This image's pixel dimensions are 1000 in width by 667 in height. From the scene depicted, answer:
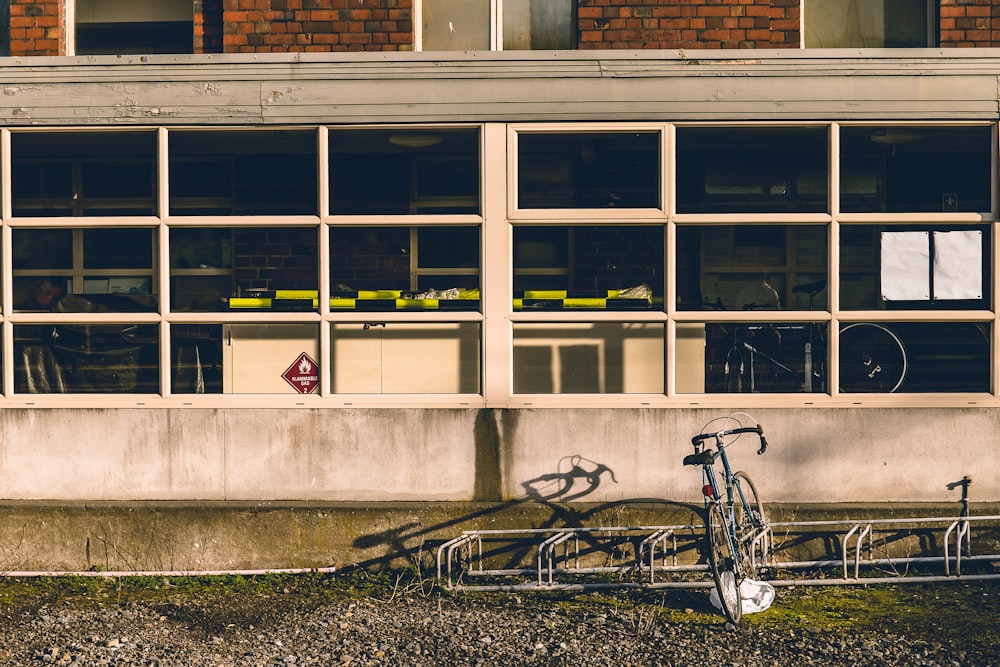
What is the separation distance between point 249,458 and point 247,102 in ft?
8.10

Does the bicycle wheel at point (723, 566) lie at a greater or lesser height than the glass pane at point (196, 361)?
lesser

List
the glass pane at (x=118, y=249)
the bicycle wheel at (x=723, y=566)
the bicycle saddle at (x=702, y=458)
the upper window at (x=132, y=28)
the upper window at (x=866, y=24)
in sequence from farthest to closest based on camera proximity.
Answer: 1. the glass pane at (x=118, y=249)
2. the upper window at (x=132, y=28)
3. the upper window at (x=866, y=24)
4. the bicycle saddle at (x=702, y=458)
5. the bicycle wheel at (x=723, y=566)

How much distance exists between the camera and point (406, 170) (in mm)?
8102

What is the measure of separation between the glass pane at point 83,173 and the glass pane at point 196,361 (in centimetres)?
101

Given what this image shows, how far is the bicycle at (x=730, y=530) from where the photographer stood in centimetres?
621

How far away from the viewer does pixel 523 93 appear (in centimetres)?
729

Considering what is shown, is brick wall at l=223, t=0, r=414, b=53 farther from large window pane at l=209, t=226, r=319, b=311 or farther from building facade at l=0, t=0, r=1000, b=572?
large window pane at l=209, t=226, r=319, b=311

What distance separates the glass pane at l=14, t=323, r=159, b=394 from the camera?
7.65m

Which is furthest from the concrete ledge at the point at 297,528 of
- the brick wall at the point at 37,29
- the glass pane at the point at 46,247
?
the brick wall at the point at 37,29

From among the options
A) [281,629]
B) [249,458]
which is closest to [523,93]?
[249,458]

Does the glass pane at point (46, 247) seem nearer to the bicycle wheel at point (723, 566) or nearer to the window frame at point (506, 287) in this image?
the window frame at point (506, 287)

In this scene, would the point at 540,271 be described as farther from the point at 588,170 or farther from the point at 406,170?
the point at 406,170

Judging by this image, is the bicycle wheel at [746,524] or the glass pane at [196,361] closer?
the bicycle wheel at [746,524]

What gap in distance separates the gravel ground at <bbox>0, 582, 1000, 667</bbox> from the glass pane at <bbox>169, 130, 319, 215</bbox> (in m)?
2.93
